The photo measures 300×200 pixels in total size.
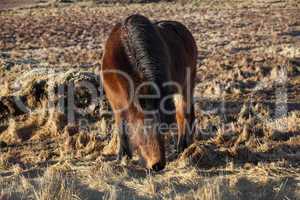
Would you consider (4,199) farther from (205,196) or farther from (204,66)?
(204,66)

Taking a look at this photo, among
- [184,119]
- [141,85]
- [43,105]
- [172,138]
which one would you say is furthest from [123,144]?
[43,105]

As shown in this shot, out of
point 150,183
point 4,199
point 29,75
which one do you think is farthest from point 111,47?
point 29,75

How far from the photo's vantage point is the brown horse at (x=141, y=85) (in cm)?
391

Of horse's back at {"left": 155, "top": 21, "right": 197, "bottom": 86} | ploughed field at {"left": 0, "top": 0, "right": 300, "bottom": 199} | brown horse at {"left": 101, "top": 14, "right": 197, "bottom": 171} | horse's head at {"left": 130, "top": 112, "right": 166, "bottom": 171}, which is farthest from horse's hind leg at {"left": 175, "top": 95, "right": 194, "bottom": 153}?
horse's head at {"left": 130, "top": 112, "right": 166, "bottom": 171}

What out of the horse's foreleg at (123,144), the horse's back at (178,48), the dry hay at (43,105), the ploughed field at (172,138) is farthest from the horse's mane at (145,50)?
the dry hay at (43,105)

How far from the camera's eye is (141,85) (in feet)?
13.1

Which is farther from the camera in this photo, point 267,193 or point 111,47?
point 111,47

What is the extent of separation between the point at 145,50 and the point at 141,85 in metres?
0.56

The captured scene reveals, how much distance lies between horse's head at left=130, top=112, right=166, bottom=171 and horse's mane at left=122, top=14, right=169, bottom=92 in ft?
1.18

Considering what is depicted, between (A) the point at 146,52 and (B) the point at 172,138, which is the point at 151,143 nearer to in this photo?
(A) the point at 146,52

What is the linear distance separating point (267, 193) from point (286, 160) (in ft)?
4.53

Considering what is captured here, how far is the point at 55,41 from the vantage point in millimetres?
22328

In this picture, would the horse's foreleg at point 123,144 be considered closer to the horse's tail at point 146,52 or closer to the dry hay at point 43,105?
the horse's tail at point 146,52

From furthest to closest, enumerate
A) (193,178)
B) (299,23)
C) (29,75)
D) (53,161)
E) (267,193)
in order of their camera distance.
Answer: (299,23)
(29,75)
(53,161)
(193,178)
(267,193)
